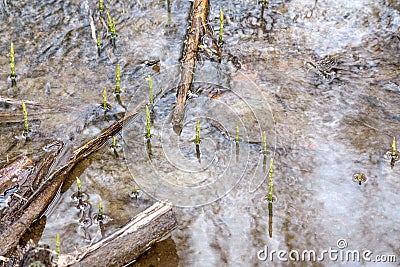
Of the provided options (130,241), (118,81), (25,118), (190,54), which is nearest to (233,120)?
(190,54)

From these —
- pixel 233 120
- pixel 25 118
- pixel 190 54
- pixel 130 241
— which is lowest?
pixel 130 241

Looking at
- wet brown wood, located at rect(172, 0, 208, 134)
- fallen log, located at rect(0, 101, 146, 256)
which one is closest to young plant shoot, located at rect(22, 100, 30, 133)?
fallen log, located at rect(0, 101, 146, 256)

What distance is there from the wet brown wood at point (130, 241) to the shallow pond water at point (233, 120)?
0.16m

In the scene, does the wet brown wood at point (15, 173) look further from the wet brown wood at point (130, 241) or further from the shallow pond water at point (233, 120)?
the wet brown wood at point (130, 241)

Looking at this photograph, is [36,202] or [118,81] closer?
[36,202]

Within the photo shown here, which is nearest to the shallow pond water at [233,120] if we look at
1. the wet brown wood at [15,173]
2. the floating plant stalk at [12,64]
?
the floating plant stalk at [12,64]

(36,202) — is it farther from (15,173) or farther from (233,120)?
(233,120)

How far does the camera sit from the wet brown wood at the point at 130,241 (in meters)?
3.67

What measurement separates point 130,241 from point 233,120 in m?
1.79

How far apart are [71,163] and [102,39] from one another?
2.02m

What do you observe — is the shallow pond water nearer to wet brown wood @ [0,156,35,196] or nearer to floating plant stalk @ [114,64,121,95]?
floating plant stalk @ [114,64,121,95]

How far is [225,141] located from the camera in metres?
4.98

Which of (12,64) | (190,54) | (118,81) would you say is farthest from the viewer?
(190,54)

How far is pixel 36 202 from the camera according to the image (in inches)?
168
